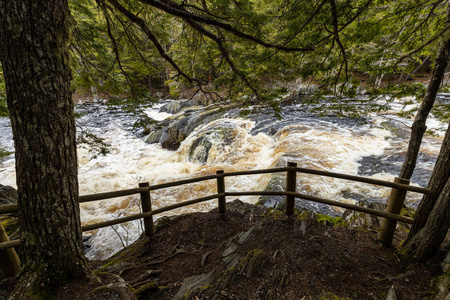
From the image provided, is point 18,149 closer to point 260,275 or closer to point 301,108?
point 260,275

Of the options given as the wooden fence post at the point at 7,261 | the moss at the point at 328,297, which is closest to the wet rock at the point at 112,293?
the wooden fence post at the point at 7,261

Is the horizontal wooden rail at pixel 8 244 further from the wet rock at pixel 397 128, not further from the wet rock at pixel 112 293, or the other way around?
the wet rock at pixel 397 128

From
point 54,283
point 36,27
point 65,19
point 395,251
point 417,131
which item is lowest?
point 395,251

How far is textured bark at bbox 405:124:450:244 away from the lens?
2.45m

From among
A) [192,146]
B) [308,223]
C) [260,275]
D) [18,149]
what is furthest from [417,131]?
[192,146]

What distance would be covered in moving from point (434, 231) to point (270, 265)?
6.82 ft

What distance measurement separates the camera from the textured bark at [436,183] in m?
2.45

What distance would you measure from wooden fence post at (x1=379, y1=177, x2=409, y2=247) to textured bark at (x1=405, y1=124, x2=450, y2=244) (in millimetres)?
218

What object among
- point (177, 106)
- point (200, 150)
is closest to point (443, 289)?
point (200, 150)

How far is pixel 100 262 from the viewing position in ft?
12.2

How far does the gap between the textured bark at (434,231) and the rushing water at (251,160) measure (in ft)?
14.2

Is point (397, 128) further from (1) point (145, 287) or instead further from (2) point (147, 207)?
(1) point (145, 287)

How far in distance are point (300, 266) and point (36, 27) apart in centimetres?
373

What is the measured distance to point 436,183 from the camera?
2.55m
